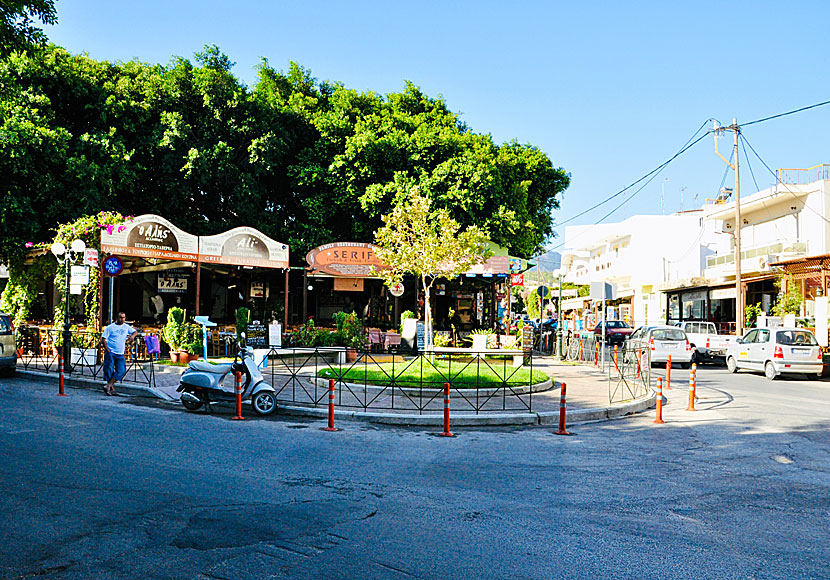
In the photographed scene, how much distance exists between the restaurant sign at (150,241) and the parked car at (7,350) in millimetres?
3642

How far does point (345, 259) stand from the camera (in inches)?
1040

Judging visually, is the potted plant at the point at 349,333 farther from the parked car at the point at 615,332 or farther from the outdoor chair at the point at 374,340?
the parked car at the point at 615,332

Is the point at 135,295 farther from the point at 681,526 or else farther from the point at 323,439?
the point at 681,526

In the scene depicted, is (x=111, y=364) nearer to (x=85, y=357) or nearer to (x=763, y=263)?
(x=85, y=357)

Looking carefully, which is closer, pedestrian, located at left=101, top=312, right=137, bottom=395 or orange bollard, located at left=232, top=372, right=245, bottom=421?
orange bollard, located at left=232, top=372, right=245, bottom=421

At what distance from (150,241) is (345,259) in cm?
815

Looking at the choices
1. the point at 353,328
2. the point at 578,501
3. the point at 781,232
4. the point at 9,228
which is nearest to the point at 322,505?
the point at 578,501

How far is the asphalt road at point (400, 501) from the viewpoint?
180 inches

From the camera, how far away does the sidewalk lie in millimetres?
11375

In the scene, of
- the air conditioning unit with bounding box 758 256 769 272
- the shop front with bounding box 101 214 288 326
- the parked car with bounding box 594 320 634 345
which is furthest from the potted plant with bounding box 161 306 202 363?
the air conditioning unit with bounding box 758 256 769 272

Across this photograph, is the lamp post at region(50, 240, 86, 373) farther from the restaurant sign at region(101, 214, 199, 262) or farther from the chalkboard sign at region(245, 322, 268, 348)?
the chalkboard sign at region(245, 322, 268, 348)

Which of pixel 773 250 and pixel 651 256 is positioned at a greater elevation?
pixel 651 256

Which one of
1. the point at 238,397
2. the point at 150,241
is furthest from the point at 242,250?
the point at 238,397

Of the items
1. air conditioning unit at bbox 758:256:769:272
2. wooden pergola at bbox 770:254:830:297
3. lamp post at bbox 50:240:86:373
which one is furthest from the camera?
air conditioning unit at bbox 758:256:769:272
